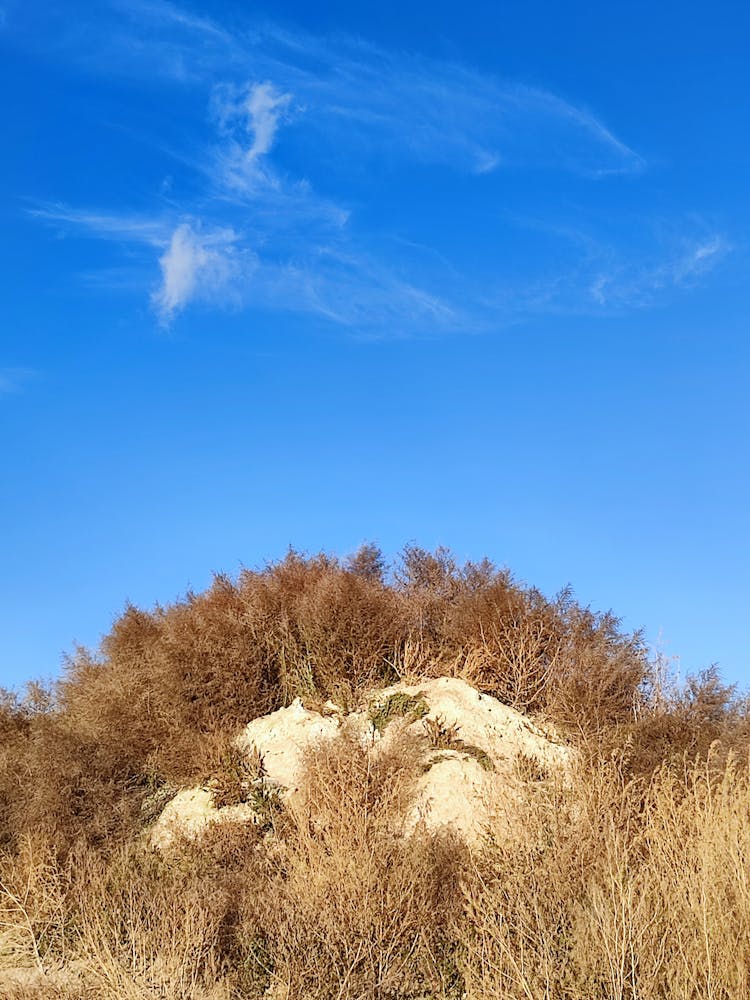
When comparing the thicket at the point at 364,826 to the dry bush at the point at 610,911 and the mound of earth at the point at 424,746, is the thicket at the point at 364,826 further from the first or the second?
the mound of earth at the point at 424,746

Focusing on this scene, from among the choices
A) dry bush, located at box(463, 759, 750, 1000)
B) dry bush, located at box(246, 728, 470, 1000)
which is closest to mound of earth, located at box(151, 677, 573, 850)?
dry bush, located at box(246, 728, 470, 1000)

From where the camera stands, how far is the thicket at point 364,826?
955cm

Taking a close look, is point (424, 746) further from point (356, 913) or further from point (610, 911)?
point (610, 911)

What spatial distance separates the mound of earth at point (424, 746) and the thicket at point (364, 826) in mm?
488

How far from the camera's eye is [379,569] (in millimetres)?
23359

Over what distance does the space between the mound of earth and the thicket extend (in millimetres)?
488

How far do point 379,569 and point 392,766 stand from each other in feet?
28.6

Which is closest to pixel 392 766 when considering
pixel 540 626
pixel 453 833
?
pixel 453 833

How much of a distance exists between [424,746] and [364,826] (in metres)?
4.49

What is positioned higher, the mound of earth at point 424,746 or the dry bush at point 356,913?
the mound of earth at point 424,746

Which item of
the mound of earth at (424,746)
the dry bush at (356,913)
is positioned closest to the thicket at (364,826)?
the dry bush at (356,913)

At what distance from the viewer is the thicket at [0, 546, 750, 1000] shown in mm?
9555

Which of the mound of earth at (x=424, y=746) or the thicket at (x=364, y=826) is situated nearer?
the thicket at (x=364, y=826)

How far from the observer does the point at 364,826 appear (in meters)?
12.2
